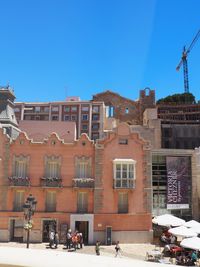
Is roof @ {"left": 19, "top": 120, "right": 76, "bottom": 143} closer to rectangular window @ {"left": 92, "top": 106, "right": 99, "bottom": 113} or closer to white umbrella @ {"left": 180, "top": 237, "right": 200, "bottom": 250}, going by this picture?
rectangular window @ {"left": 92, "top": 106, "right": 99, "bottom": 113}

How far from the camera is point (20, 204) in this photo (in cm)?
3800

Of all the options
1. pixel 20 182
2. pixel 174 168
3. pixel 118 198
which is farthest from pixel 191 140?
pixel 20 182

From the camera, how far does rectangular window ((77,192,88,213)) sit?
3828cm

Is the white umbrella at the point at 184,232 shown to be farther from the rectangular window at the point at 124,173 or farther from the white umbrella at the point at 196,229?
the rectangular window at the point at 124,173

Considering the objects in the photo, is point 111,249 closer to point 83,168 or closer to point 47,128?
point 83,168

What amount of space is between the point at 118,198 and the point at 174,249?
9282mm

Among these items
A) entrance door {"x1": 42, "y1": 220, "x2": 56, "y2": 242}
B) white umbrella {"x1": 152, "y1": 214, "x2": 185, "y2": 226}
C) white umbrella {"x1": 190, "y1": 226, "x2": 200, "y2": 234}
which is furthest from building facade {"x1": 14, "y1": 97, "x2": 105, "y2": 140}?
white umbrella {"x1": 190, "y1": 226, "x2": 200, "y2": 234}

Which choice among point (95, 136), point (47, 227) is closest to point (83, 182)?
point (47, 227)

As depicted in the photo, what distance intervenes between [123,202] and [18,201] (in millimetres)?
10566

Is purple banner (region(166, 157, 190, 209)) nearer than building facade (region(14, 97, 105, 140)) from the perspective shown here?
Yes

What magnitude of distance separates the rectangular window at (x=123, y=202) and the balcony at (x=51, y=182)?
6.24 meters

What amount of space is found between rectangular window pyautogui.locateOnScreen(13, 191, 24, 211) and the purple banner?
1586 cm

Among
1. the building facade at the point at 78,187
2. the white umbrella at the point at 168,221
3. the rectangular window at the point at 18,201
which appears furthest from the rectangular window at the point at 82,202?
the white umbrella at the point at 168,221

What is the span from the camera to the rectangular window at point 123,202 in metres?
38.3
